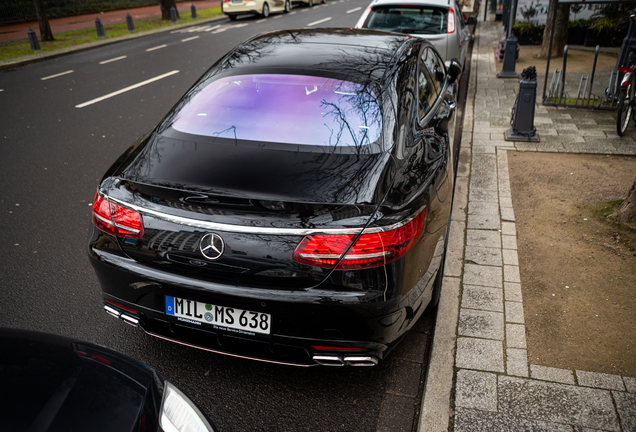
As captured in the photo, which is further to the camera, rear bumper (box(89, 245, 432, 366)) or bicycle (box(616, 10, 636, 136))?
bicycle (box(616, 10, 636, 136))

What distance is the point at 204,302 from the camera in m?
2.39

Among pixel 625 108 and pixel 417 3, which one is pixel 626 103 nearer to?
pixel 625 108

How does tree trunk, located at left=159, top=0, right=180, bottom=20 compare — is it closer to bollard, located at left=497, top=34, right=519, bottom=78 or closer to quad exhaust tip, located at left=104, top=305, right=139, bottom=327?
bollard, located at left=497, top=34, right=519, bottom=78

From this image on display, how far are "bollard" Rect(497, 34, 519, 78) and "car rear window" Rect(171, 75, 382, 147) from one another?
294 inches

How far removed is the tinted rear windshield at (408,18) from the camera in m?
8.00

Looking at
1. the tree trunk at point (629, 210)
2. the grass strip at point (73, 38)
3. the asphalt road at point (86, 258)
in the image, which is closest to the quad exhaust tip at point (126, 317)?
the asphalt road at point (86, 258)

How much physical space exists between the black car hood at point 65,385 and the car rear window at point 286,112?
1416 mm

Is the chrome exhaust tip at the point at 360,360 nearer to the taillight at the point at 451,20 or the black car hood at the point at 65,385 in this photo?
the black car hood at the point at 65,385

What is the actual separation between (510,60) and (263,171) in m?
8.44

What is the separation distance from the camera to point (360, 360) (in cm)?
240

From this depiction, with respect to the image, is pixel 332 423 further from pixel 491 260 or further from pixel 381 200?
pixel 491 260

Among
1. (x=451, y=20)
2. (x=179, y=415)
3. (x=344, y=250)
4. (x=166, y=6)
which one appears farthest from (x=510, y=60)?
(x=166, y=6)

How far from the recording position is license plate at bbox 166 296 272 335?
93.1 inches

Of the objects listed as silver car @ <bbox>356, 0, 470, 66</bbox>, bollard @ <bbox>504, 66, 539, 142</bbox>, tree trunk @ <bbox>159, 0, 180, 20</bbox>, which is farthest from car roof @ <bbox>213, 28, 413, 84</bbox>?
tree trunk @ <bbox>159, 0, 180, 20</bbox>
